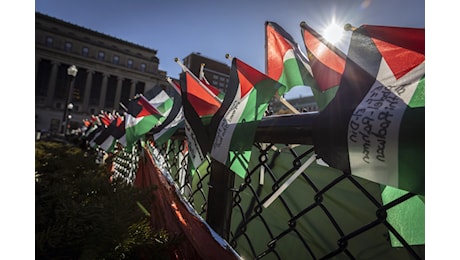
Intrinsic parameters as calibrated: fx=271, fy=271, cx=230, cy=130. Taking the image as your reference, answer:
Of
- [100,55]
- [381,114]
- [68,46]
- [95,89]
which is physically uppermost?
[68,46]

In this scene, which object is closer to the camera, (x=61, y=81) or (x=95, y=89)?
(x=61, y=81)

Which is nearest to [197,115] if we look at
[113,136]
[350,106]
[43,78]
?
[350,106]

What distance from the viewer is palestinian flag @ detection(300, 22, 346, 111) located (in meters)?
0.95

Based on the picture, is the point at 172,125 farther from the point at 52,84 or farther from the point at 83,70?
the point at 83,70

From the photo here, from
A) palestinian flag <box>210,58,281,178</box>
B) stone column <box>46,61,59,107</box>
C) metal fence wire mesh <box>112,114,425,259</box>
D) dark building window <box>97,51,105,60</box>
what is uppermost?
dark building window <box>97,51,105,60</box>

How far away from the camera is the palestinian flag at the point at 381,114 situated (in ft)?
1.70

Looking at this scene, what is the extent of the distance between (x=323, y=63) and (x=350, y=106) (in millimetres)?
430

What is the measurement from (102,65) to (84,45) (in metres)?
4.65

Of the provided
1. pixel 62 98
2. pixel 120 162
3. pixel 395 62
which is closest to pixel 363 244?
pixel 395 62

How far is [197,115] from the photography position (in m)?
1.35

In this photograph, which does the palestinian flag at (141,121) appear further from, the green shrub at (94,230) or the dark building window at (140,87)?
the dark building window at (140,87)

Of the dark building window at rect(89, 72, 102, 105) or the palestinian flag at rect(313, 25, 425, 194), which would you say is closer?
the palestinian flag at rect(313, 25, 425, 194)

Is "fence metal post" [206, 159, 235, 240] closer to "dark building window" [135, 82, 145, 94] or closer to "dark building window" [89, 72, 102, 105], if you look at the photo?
"dark building window" [89, 72, 102, 105]

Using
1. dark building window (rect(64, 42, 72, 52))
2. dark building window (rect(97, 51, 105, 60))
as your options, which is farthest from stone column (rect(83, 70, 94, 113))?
dark building window (rect(64, 42, 72, 52))
